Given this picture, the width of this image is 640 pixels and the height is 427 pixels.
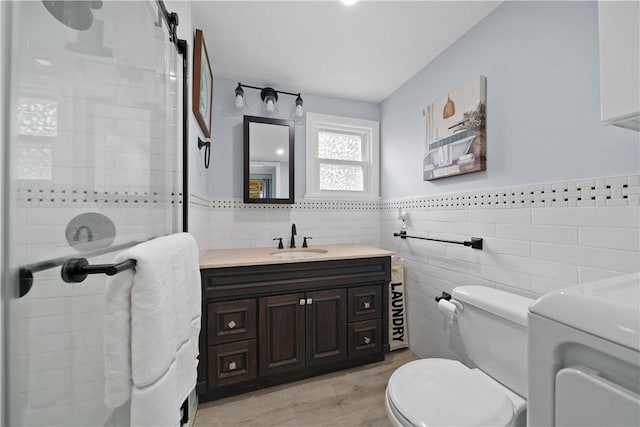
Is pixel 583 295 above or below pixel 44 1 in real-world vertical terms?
below

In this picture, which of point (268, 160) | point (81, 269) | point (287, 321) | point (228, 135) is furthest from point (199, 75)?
point (287, 321)

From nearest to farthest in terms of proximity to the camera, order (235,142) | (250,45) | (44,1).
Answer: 1. (44,1)
2. (250,45)
3. (235,142)

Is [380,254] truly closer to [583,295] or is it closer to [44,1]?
[583,295]

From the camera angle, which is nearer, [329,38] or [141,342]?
[141,342]

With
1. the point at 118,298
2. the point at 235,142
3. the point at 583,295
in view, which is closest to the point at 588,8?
the point at 583,295

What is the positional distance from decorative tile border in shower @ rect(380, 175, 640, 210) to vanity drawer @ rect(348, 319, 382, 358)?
102 centimetres

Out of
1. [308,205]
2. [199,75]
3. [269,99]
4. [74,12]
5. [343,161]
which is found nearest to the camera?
[74,12]

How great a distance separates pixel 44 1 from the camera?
0.52 meters

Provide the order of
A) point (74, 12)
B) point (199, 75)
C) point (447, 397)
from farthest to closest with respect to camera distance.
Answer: point (199, 75)
point (447, 397)
point (74, 12)

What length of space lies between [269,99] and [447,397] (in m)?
2.23

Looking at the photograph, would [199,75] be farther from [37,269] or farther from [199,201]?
[37,269]

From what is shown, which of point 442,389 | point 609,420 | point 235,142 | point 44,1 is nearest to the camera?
point 609,420

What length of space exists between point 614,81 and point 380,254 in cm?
139

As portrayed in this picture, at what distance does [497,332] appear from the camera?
105 centimetres
